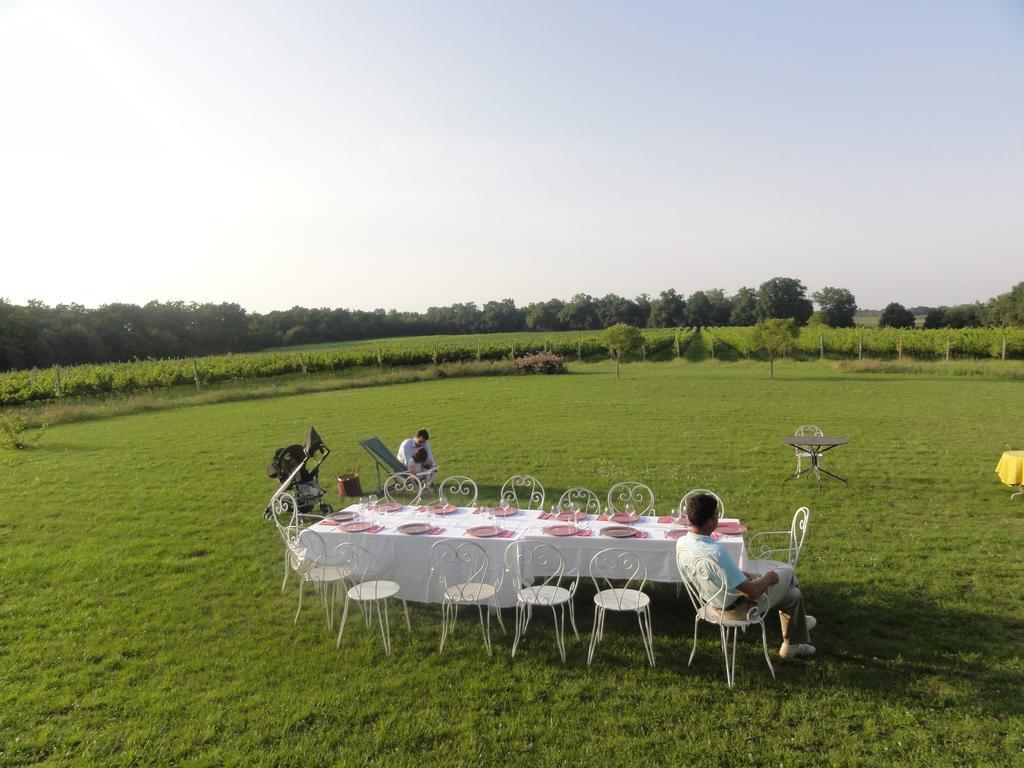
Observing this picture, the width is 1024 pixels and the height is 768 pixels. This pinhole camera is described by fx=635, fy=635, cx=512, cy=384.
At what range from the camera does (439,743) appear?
357 cm

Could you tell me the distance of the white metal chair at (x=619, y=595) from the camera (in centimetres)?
434

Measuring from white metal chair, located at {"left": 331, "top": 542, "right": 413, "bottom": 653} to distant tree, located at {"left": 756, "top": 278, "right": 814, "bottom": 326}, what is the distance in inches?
3697

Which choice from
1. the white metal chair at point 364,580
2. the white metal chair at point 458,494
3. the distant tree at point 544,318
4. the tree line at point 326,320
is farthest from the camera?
the distant tree at point 544,318

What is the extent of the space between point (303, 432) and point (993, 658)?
13501 mm

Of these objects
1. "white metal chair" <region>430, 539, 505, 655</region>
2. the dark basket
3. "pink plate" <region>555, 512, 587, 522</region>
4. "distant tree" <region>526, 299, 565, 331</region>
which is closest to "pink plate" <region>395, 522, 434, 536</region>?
"white metal chair" <region>430, 539, 505, 655</region>

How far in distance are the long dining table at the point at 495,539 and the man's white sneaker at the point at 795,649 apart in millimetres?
606

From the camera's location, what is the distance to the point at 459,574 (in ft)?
16.5

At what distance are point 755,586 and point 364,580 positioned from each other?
10.1ft

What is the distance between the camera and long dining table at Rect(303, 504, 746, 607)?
15.7ft

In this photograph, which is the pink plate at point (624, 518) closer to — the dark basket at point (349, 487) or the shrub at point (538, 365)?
the dark basket at point (349, 487)

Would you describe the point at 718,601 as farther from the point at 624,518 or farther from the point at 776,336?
the point at 776,336

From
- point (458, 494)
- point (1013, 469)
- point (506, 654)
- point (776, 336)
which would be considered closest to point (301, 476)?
point (458, 494)

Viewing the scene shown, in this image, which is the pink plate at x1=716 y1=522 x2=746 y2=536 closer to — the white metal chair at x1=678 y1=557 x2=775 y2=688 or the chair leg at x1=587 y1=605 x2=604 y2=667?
the white metal chair at x1=678 y1=557 x2=775 y2=688

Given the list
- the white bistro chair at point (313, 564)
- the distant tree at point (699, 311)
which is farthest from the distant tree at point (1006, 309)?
the white bistro chair at point (313, 564)
